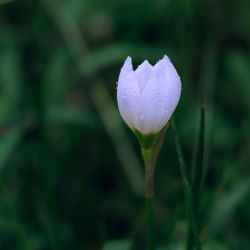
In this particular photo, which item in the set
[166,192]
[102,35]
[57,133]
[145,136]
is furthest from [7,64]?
[145,136]

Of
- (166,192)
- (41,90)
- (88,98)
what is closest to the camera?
(41,90)

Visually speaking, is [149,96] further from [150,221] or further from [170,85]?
[150,221]

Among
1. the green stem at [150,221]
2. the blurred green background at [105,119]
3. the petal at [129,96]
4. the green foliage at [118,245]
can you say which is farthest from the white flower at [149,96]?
the blurred green background at [105,119]

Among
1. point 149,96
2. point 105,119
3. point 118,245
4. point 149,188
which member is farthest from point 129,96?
point 105,119

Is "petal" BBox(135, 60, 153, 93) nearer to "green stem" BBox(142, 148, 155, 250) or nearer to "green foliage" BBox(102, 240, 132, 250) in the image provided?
"green stem" BBox(142, 148, 155, 250)

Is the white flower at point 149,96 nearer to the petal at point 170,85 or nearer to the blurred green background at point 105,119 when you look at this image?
the petal at point 170,85

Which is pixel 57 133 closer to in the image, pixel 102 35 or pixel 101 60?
pixel 101 60

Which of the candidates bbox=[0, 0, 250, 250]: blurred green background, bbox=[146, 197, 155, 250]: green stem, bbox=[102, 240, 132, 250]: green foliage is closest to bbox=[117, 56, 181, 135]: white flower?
bbox=[146, 197, 155, 250]: green stem
